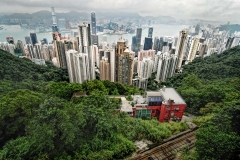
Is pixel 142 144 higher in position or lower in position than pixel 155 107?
lower

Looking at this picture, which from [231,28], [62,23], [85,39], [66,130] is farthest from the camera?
[231,28]

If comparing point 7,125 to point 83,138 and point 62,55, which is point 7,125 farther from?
point 62,55

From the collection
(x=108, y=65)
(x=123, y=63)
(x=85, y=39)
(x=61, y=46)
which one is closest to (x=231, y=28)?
(x=123, y=63)

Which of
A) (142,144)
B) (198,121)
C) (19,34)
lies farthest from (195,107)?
(19,34)

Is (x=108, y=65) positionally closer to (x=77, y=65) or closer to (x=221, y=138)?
(x=77, y=65)

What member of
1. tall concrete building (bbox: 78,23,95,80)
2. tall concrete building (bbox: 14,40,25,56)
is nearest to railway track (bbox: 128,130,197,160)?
tall concrete building (bbox: 78,23,95,80)

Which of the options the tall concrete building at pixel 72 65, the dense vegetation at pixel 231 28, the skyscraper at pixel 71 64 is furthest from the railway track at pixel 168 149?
the dense vegetation at pixel 231 28
